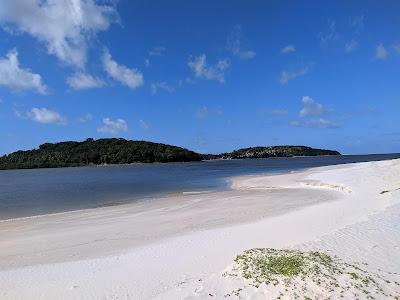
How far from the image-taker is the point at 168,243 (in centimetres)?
1423

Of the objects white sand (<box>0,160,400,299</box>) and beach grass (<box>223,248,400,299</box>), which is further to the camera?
white sand (<box>0,160,400,299</box>)

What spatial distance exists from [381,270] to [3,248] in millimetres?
13500

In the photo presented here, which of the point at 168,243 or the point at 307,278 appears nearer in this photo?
the point at 307,278

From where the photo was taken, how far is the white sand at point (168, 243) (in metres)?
9.70

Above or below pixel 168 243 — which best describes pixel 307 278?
above

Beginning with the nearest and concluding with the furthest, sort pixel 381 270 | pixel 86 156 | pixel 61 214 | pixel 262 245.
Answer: pixel 381 270 → pixel 262 245 → pixel 61 214 → pixel 86 156

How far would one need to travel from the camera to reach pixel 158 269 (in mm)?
10883

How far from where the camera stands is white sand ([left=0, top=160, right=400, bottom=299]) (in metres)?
9.70

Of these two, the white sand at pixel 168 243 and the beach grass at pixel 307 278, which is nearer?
the beach grass at pixel 307 278

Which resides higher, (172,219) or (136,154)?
(136,154)

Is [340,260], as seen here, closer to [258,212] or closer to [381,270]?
[381,270]

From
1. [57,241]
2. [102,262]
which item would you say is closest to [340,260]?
[102,262]

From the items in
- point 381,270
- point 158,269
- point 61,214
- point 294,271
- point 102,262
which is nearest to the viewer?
point 294,271

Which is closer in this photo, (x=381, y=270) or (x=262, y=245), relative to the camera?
(x=381, y=270)
